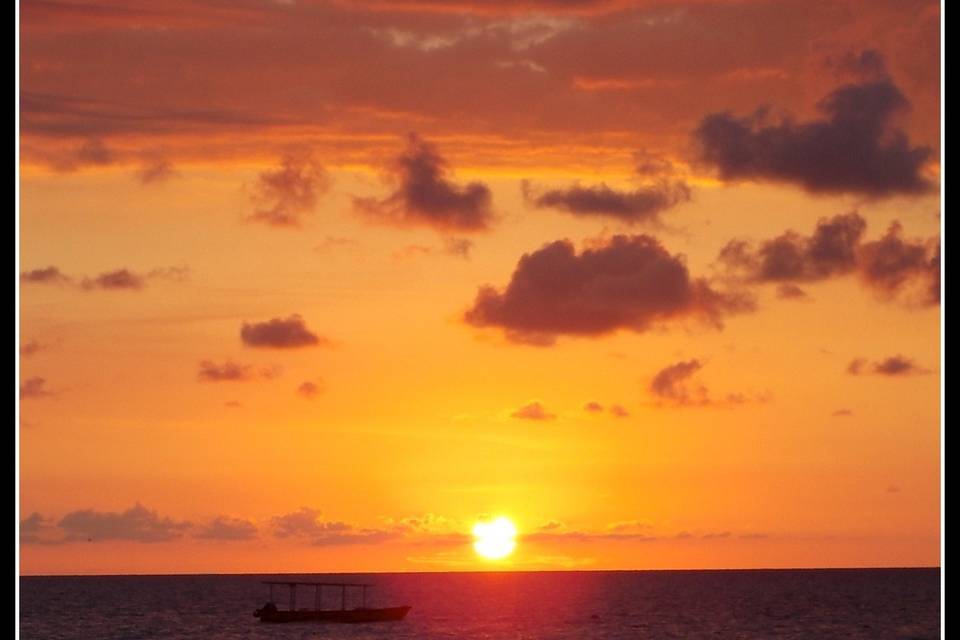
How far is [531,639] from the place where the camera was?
197750 mm
